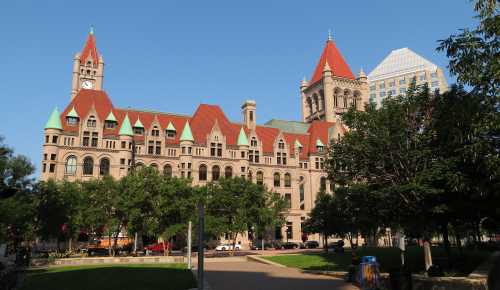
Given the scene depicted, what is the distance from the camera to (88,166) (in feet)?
208

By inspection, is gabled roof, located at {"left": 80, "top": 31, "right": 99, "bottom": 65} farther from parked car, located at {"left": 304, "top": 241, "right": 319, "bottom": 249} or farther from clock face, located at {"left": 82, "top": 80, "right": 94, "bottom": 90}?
parked car, located at {"left": 304, "top": 241, "right": 319, "bottom": 249}

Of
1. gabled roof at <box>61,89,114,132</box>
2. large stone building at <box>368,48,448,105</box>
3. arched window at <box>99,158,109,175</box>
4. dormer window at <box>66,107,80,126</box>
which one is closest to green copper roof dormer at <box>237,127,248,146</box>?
arched window at <box>99,158,109,175</box>

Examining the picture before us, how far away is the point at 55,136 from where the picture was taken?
61.8 m

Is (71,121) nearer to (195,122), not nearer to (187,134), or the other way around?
(187,134)

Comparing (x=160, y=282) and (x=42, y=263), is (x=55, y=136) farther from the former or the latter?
(x=160, y=282)

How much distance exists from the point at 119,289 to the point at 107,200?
30.2m

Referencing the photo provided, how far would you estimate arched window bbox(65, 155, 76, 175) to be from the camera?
61925 mm

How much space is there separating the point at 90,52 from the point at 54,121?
157 ft

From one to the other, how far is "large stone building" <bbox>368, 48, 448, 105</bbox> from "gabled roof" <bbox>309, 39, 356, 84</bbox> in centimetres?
6869

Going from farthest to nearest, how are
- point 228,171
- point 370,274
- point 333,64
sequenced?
point 333,64, point 228,171, point 370,274

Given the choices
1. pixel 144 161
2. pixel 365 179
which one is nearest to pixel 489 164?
pixel 365 179

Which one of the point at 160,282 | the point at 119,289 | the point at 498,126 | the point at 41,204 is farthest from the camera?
the point at 41,204

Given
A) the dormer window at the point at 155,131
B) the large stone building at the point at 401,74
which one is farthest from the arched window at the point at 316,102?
the large stone building at the point at 401,74

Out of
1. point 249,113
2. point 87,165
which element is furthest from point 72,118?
point 249,113
